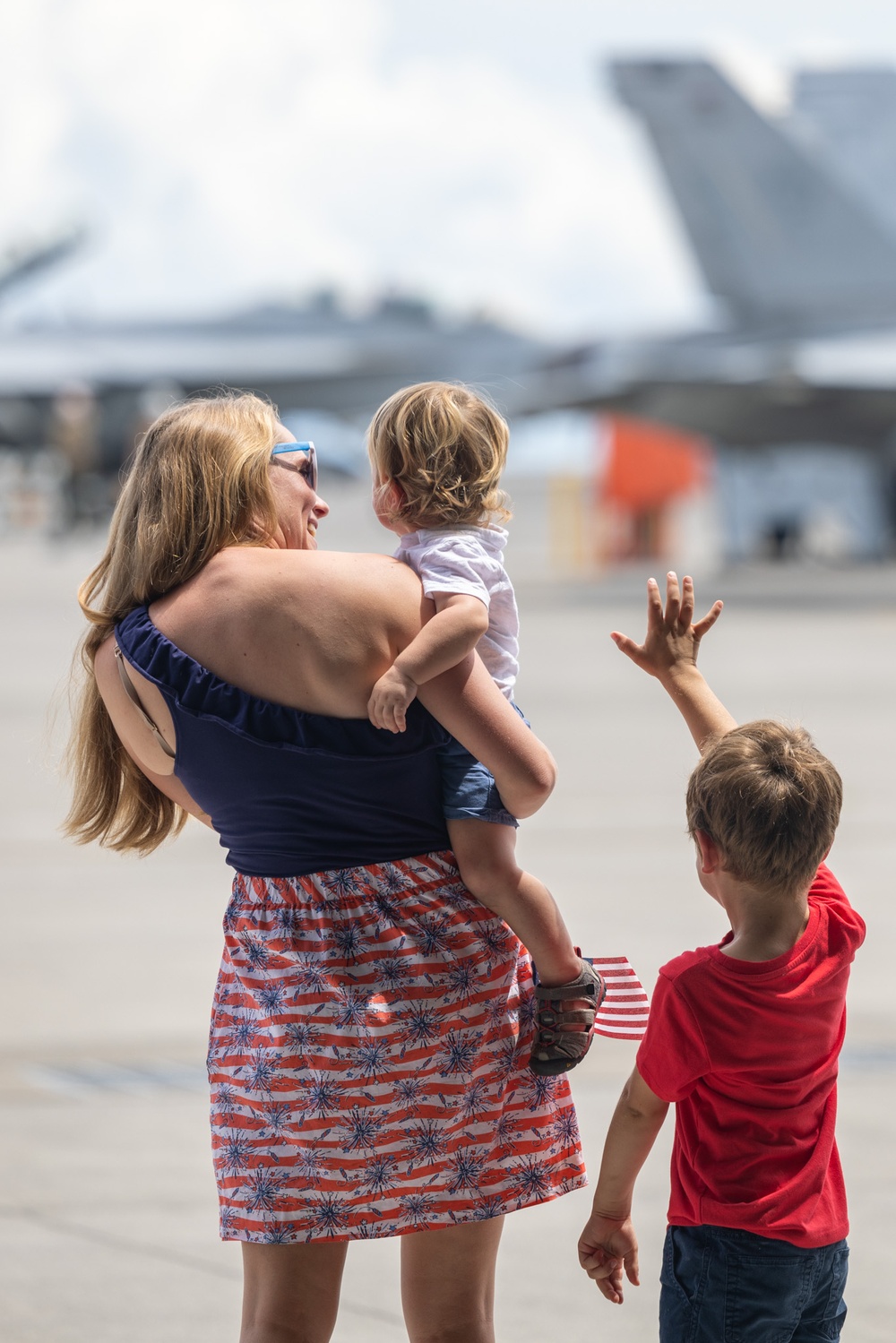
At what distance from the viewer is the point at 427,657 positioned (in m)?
1.89

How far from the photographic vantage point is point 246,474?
6.85 feet

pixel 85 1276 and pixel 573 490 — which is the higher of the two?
pixel 573 490

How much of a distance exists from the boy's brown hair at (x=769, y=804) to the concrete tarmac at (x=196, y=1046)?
1053 mm

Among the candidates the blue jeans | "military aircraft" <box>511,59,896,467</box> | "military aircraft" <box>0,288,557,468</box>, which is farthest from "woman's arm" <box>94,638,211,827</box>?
"military aircraft" <box>0,288,557,468</box>

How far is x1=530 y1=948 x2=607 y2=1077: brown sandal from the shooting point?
2053 mm

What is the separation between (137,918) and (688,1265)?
→ 4.08 m

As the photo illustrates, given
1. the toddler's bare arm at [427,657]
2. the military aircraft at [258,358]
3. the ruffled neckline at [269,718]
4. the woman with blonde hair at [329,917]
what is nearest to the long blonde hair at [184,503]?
the woman with blonde hair at [329,917]

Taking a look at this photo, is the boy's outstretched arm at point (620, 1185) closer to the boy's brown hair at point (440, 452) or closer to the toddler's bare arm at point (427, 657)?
the toddler's bare arm at point (427, 657)

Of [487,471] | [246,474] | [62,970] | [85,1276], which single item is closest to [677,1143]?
[487,471]

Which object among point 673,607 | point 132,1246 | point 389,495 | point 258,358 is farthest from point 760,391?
point 258,358

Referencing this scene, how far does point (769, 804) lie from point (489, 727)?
1.13 feet

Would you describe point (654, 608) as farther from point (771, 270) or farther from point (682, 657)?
point (771, 270)

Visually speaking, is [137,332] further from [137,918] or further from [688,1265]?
[688,1265]

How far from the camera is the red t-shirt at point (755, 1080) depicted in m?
1.92
